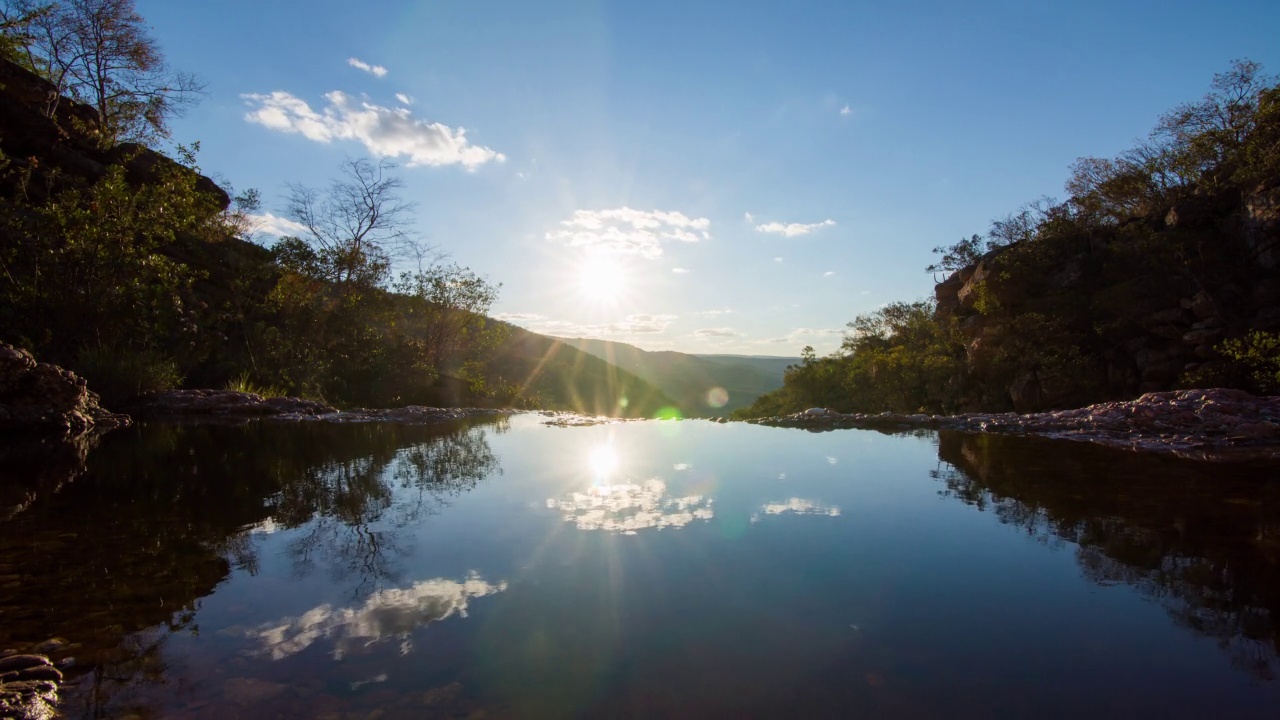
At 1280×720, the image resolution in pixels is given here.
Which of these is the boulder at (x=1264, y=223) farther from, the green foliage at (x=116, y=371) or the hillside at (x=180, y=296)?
the green foliage at (x=116, y=371)

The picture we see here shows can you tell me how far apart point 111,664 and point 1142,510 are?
8.26 metres

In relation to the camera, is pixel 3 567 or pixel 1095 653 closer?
pixel 1095 653

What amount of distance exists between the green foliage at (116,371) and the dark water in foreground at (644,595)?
895 centimetres

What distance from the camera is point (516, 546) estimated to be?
5.12m

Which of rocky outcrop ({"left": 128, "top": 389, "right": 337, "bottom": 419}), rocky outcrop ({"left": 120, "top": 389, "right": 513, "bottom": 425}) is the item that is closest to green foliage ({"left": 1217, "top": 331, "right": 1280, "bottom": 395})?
rocky outcrop ({"left": 120, "top": 389, "right": 513, "bottom": 425})

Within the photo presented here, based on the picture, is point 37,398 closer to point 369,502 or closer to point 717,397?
point 369,502

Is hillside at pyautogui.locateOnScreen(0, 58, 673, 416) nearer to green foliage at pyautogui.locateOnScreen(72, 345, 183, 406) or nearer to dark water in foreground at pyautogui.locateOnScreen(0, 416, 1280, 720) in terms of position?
→ green foliage at pyautogui.locateOnScreen(72, 345, 183, 406)

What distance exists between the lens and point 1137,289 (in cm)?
1958

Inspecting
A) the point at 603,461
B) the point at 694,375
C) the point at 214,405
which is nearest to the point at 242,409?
the point at 214,405

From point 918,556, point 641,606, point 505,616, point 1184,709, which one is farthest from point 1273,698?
point 505,616

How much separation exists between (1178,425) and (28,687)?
1626 cm

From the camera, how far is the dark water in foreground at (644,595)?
9.25ft

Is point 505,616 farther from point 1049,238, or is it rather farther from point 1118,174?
point 1118,174

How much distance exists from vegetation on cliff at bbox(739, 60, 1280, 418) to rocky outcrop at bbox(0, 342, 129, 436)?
81.8 feet
